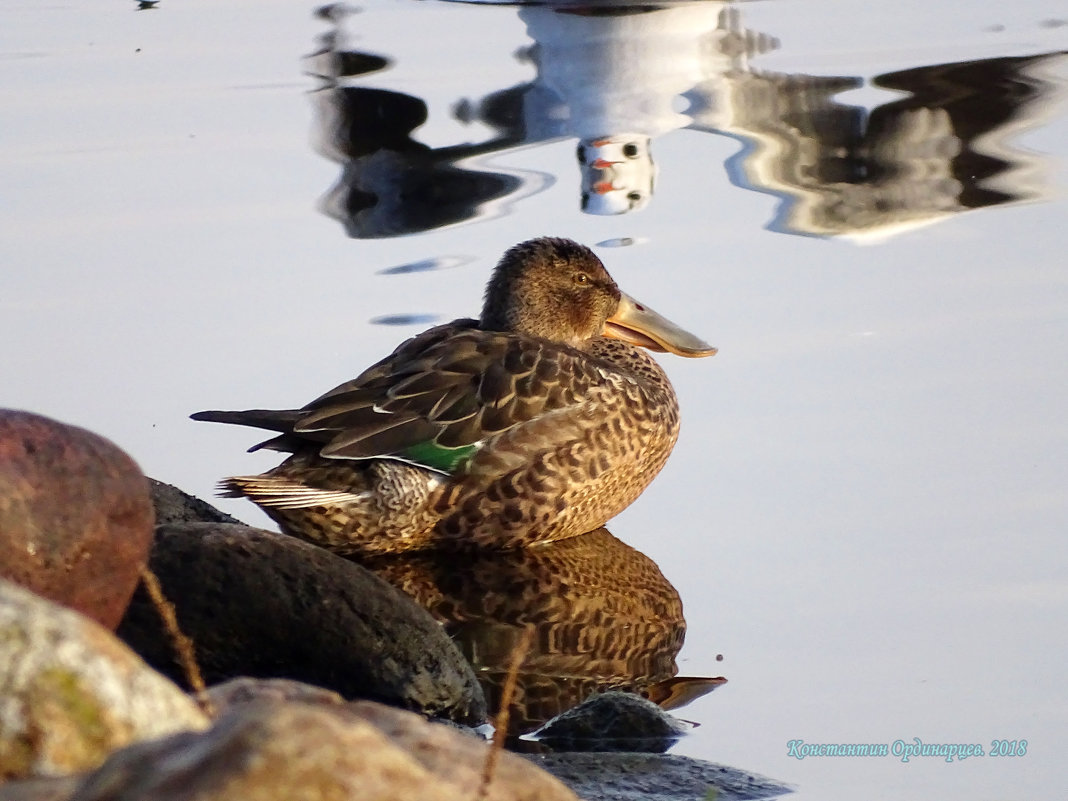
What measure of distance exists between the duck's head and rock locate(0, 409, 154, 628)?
318 cm

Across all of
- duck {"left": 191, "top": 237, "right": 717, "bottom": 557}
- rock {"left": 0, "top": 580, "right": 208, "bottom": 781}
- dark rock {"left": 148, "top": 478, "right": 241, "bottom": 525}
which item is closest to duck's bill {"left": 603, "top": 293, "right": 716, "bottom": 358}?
duck {"left": 191, "top": 237, "right": 717, "bottom": 557}

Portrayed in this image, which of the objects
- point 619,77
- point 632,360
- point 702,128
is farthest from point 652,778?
point 619,77

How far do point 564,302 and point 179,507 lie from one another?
6.62 feet

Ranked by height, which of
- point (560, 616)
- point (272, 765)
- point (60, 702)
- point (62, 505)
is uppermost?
point (272, 765)

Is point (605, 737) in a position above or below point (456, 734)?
below

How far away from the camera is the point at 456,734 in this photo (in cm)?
304

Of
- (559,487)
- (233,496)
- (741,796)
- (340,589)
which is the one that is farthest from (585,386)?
(741,796)

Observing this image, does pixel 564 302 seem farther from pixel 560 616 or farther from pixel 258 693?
pixel 258 693

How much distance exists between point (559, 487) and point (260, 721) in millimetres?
4316

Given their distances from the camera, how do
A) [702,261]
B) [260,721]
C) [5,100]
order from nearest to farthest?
[260,721] → [702,261] → [5,100]

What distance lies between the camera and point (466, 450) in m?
6.77

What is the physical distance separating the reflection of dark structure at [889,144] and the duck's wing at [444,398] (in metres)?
2.14

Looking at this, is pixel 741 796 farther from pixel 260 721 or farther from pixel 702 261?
pixel 702 261

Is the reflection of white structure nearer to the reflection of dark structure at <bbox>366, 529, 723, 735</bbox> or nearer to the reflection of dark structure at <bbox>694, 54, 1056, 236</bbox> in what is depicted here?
the reflection of dark structure at <bbox>694, 54, 1056, 236</bbox>
